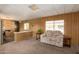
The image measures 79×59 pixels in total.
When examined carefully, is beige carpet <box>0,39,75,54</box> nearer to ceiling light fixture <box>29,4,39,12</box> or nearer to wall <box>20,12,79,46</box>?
wall <box>20,12,79,46</box>

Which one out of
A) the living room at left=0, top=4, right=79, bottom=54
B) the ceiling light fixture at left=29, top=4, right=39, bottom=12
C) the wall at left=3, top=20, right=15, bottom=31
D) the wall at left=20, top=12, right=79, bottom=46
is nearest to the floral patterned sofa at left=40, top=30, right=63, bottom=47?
the living room at left=0, top=4, right=79, bottom=54

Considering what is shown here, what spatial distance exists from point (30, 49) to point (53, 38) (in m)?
0.57

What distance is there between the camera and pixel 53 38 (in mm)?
2037

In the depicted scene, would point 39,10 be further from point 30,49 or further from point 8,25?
point 30,49

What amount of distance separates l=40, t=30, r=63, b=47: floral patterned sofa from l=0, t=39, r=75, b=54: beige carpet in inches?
3.5

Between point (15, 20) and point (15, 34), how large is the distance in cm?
32

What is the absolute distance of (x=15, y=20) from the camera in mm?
2068

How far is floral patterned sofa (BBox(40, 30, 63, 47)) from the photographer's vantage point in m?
1.98

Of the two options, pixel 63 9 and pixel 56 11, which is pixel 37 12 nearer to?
pixel 56 11

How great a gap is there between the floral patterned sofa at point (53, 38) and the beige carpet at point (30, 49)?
0.29 feet

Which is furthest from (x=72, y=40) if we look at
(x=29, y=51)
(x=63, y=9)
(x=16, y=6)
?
(x=16, y=6)

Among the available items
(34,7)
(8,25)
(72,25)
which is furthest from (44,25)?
(8,25)

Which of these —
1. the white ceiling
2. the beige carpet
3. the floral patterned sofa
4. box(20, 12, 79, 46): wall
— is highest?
the white ceiling

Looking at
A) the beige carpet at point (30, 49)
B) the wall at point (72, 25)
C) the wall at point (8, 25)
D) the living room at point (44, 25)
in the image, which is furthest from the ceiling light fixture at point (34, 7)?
the beige carpet at point (30, 49)
